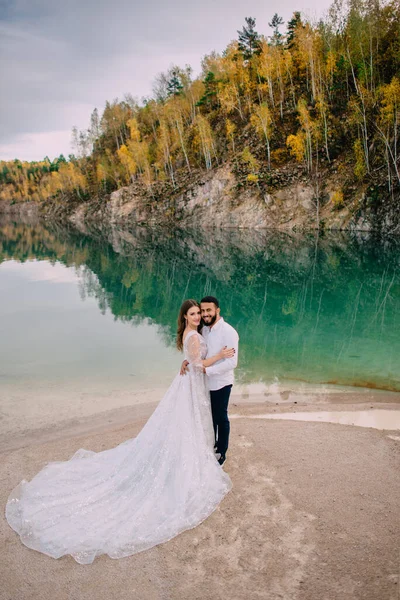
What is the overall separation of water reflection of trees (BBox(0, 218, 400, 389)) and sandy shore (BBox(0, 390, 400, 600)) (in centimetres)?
502

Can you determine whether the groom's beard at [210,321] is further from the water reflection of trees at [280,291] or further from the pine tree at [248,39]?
the pine tree at [248,39]

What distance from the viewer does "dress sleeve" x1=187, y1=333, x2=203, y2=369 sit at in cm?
564

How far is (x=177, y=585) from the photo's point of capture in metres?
4.09

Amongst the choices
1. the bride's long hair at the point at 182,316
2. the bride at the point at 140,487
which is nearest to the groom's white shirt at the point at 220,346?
the bride at the point at 140,487

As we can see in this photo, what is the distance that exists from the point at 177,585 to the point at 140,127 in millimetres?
107535

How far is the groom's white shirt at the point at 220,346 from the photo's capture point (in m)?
5.70

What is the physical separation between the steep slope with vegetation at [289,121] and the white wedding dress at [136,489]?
138 ft

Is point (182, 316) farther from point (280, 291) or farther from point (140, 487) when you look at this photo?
point (280, 291)

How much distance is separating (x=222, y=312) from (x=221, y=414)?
13205mm

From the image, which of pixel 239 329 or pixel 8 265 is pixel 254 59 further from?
pixel 239 329

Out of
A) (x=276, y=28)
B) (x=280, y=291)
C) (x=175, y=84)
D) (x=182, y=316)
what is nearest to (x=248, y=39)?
(x=276, y=28)

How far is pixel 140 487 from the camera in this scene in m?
5.46

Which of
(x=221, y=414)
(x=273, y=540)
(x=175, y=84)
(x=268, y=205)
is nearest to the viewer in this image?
(x=273, y=540)

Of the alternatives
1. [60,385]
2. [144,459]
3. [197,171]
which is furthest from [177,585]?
[197,171]
